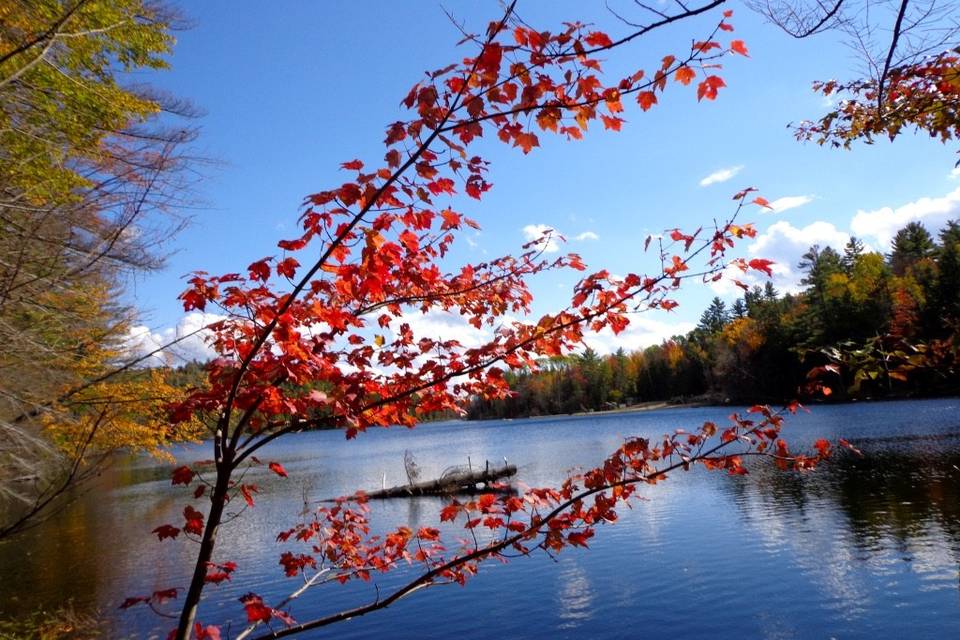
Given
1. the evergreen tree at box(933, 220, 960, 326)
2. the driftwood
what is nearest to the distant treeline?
the evergreen tree at box(933, 220, 960, 326)

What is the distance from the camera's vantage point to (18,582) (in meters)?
15.0

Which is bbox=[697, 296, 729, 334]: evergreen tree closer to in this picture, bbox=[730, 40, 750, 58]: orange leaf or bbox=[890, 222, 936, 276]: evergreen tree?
bbox=[890, 222, 936, 276]: evergreen tree

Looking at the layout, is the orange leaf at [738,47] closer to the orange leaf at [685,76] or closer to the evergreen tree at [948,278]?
the orange leaf at [685,76]

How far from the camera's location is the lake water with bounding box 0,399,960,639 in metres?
10.4

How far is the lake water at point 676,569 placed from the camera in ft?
34.0

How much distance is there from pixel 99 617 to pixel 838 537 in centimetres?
1627

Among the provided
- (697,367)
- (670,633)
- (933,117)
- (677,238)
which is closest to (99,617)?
(670,633)

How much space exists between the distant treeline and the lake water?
3.43 meters

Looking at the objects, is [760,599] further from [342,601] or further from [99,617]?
[99,617]

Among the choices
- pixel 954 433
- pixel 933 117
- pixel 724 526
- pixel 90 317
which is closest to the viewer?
pixel 933 117

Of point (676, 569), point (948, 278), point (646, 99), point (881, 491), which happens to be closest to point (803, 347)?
point (646, 99)

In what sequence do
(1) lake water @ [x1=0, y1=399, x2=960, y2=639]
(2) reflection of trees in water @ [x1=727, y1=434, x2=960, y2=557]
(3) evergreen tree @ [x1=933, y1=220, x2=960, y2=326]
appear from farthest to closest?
(3) evergreen tree @ [x1=933, y1=220, x2=960, y2=326]
(2) reflection of trees in water @ [x1=727, y1=434, x2=960, y2=557]
(1) lake water @ [x1=0, y1=399, x2=960, y2=639]

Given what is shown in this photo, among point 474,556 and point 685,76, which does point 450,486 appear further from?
point 685,76

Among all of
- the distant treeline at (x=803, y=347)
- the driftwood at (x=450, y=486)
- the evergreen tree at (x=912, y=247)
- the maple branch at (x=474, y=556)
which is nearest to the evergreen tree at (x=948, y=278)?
the distant treeline at (x=803, y=347)
